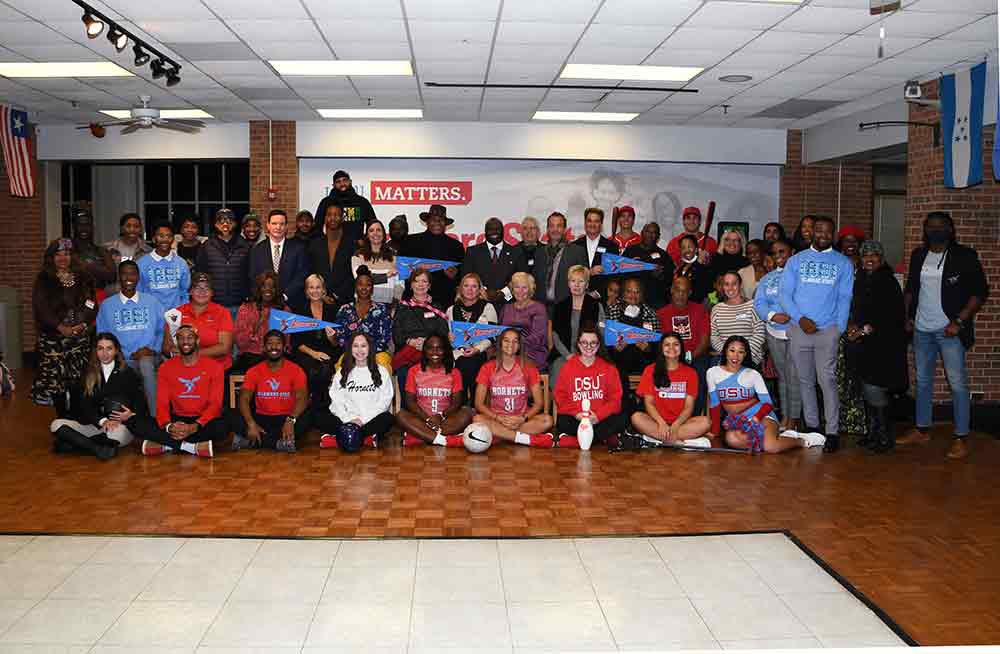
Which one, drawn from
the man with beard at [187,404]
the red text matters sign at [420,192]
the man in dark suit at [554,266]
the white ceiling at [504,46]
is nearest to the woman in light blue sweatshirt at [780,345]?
the man in dark suit at [554,266]

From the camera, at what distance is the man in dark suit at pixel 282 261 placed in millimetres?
7977

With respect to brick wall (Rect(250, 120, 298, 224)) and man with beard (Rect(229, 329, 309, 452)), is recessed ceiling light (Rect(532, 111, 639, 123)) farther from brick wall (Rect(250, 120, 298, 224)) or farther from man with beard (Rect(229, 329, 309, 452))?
man with beard (Rect(229, 329, 309, 452))

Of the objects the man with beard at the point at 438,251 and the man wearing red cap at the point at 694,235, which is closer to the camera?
the man with beard at the point at 438,251

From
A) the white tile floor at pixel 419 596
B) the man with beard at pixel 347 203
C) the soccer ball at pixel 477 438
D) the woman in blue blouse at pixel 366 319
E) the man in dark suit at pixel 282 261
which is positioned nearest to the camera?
the white tile floor at pixel 419 596

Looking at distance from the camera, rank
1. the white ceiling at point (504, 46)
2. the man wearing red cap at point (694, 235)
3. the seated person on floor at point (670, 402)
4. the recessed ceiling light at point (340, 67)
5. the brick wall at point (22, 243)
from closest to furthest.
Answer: the white ceiling at point (504, 46), the seated person on floor at point (670, 402), the recessed ceiling light at point (340, 67), the man wearing red cap at point (694, 235), the brick wall at point (22, 243)

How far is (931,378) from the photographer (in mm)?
7250

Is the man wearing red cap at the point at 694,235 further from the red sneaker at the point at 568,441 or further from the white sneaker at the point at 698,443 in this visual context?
the red sneaker at the point at 568,441

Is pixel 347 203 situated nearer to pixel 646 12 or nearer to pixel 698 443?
pixel 646 12

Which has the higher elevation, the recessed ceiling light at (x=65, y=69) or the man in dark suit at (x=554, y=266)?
the recessed ceiling light at (x=65, y=69)

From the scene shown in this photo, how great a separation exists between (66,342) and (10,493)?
2.07 meters

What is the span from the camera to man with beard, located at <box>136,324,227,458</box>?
6.80m

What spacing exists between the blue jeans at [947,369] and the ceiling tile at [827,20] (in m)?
2.43

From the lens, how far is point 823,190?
12438 mm

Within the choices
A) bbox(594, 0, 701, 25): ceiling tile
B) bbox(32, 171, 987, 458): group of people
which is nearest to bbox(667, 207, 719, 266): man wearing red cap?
bbox(32, 171, 987, 458): group of people
